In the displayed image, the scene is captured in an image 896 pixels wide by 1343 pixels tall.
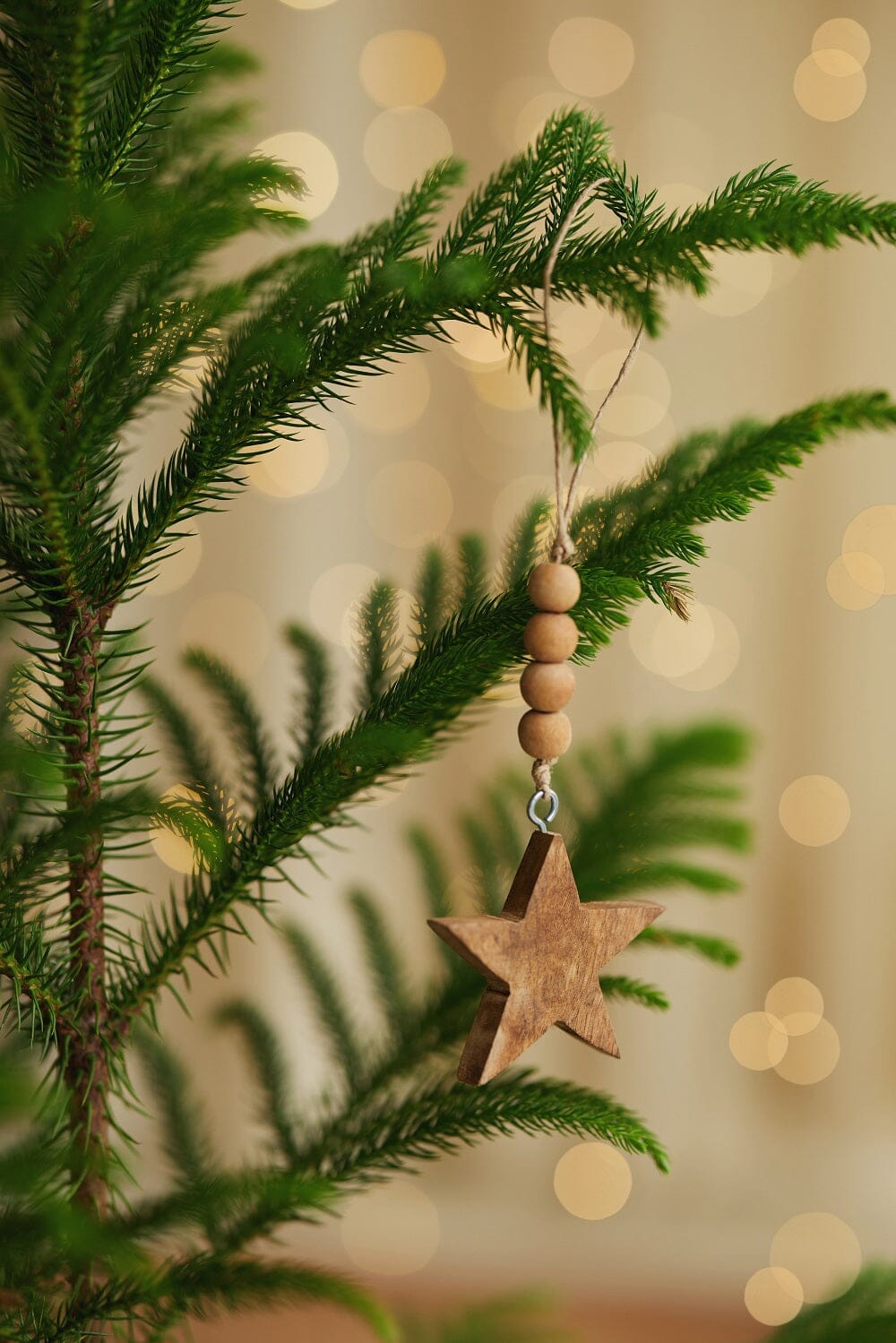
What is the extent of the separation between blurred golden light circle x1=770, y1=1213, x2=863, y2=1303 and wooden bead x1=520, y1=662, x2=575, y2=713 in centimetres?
120

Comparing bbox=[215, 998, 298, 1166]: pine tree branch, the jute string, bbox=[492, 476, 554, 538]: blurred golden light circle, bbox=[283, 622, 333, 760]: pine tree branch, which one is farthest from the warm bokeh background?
the jute string

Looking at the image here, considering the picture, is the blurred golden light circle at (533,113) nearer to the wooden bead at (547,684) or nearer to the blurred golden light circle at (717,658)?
the blurred golden light circle at (717,658)

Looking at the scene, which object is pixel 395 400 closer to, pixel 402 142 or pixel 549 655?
pixel 402 142

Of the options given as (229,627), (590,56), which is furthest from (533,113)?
(229,627)

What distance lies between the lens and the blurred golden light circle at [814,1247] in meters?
1.38

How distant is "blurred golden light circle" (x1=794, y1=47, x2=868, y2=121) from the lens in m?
1.25

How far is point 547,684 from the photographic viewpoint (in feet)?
1.61

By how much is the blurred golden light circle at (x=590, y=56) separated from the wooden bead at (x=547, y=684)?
103 centimetres

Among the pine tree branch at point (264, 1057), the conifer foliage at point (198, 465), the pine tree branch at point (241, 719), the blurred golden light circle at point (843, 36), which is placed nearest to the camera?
the conifer foliage at point (198, 465)

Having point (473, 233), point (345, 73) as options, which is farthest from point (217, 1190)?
point (345, 73)

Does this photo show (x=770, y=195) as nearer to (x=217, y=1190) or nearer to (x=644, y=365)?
(x=217, y=1190)

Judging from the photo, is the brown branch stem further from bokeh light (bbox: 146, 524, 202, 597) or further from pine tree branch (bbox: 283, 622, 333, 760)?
bokeh light (bbox: 146, 524, 202, 597)

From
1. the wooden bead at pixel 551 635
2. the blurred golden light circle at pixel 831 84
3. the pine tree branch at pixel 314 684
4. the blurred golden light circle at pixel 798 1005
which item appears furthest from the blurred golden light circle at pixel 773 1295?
the blurred golden light circle at pixel 831 84

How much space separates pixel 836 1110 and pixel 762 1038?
0.13 m
